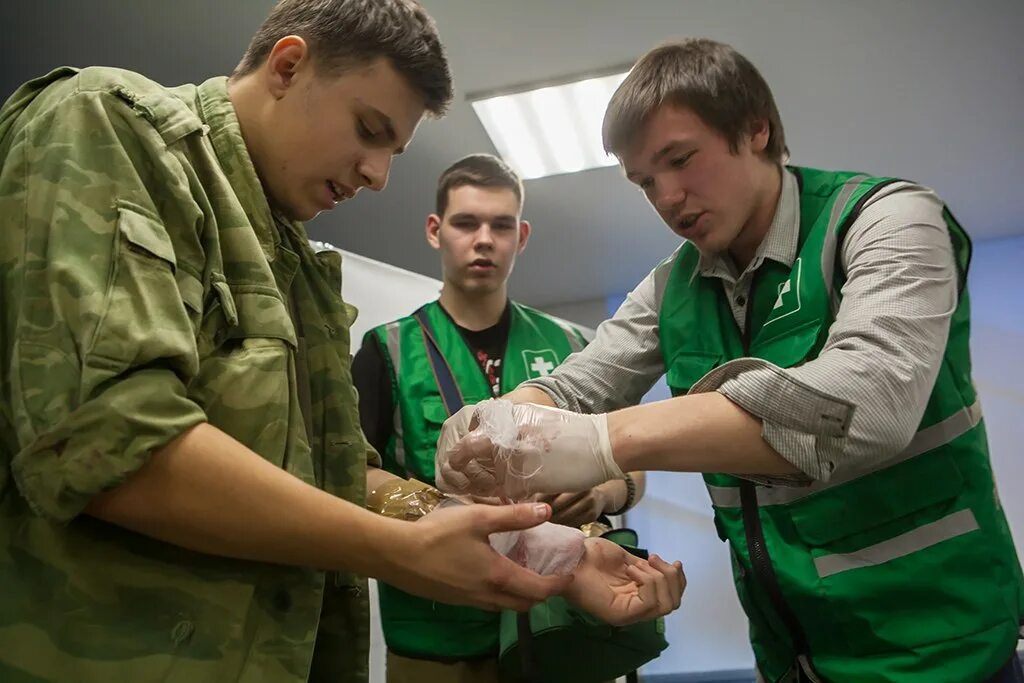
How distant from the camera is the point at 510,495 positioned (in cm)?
112

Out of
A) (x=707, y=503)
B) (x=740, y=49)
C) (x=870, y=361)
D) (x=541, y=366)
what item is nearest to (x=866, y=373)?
(x=870, y=361)

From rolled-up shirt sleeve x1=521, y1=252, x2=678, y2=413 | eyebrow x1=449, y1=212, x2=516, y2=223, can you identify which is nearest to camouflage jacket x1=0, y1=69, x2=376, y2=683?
rolled-up shirt sleeve x1=521, y1=252, x2=678, y2=413

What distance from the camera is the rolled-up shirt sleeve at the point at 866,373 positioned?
3.25 ft

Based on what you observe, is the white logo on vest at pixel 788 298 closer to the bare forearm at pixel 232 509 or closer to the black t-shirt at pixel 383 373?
the bare forearm at pixel 232 509

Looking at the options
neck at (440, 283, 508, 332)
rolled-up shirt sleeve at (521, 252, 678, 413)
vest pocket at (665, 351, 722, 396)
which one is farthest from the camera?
neck at (440, 283, 508, 332)

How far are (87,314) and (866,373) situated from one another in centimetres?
81

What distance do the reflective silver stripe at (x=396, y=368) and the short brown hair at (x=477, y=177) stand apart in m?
0.41

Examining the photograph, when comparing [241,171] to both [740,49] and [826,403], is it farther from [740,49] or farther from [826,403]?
[740,49]

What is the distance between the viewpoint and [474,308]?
7.06 feet

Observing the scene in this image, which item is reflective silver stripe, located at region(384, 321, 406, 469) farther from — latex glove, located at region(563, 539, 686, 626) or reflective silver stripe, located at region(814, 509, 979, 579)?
reflective silver stripe, located at region(814, 509, 979, 579)

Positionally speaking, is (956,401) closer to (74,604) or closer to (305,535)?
(305,535)

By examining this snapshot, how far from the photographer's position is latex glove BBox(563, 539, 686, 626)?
121cm

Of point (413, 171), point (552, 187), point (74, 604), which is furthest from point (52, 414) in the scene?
point (552, 187)

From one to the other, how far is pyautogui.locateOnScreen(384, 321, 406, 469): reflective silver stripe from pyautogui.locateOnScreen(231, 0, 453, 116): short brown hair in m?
0.86
